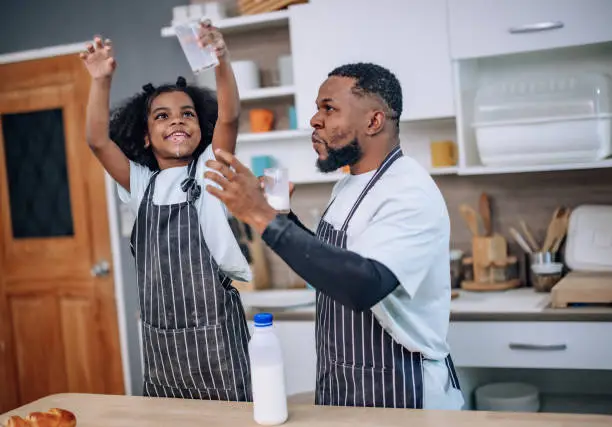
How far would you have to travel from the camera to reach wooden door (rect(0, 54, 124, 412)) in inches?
149

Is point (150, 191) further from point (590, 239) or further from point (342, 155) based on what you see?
point (590, 239)

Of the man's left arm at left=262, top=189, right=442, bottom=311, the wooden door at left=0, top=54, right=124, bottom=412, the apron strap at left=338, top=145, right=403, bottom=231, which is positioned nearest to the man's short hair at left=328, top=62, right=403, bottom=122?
the apron strap at left=338, top=145, right=403, bottom=231

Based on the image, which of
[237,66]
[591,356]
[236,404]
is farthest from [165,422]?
[237,66]

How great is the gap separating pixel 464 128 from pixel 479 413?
5.53ft

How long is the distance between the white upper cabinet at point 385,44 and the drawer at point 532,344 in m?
0.86

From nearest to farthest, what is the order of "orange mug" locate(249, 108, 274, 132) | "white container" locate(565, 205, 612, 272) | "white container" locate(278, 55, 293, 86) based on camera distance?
"white container" locate(565, 205, 612, 272), "white container" locate(278, 55, 293, 86), "orange mug" locate(249, 108, 274, 132)

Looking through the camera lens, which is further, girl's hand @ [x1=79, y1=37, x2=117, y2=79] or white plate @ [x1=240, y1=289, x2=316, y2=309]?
white plate @ [x1=240, y1=289, x2=316, y2=309]

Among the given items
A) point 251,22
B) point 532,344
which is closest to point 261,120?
point 251,22

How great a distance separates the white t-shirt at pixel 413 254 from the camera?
1.41m

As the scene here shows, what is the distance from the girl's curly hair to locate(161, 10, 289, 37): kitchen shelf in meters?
1.16

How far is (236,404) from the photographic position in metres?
1.54

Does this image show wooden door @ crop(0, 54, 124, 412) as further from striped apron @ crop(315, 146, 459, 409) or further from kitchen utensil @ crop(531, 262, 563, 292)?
striped apron @ crop(315, 146, 459, 409)

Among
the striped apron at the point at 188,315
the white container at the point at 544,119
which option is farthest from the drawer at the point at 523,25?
the striped apron at the point at 188,315

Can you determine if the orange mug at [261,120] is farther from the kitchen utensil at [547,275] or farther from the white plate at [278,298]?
the kitchen utensil at [547,275]
